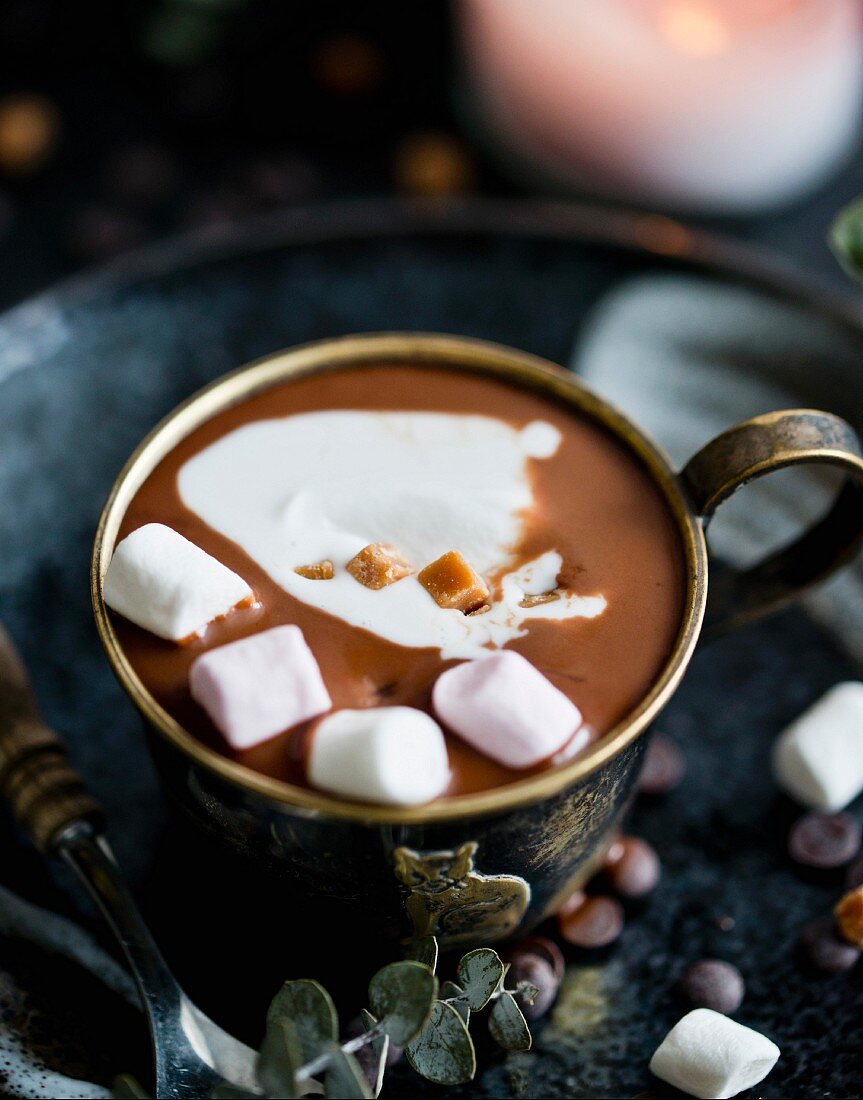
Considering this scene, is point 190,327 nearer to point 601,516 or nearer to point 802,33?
point 601,516

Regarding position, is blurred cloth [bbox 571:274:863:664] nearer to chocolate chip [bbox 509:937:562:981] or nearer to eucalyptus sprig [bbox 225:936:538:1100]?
chocolate chip [bbox 509:937:562:981]

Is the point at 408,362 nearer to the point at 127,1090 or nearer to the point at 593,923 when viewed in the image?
the point at 593,923

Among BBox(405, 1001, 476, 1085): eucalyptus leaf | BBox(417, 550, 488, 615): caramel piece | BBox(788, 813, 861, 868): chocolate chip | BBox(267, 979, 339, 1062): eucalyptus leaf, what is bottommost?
BBox(788, 813, 861, 868): chocolate chip

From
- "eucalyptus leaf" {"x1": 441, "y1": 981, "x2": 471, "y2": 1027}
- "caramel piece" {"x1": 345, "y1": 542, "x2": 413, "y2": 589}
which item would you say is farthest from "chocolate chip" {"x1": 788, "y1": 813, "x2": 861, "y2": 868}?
"caramel piece" {"x1": 345, "y1": 542, "x2": 413, "y2": 589}

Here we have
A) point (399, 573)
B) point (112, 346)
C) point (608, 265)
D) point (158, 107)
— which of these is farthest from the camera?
point (158, 107)

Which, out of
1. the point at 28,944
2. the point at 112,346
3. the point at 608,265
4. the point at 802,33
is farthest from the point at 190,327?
the point at 802,33
